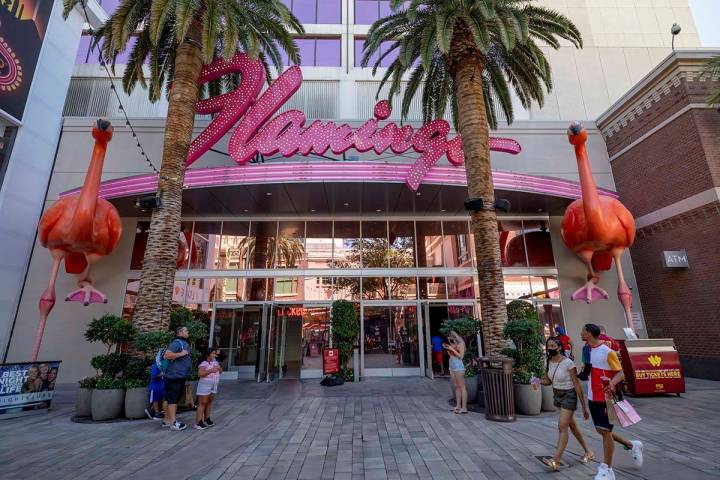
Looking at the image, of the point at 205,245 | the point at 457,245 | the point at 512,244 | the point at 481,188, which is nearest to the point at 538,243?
the point at 512,244

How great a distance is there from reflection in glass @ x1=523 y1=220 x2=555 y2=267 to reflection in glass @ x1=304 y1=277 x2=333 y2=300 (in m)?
8.78

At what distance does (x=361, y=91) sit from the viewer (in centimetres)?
1814

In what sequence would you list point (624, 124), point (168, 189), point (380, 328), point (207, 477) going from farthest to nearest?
1. point (624, 124)
2. point (380, 328)
3. point (168, 189)
4. point (207, 477)

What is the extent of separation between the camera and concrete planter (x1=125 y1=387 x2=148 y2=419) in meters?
7.58

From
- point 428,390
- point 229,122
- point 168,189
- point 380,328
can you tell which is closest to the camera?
point 168,189

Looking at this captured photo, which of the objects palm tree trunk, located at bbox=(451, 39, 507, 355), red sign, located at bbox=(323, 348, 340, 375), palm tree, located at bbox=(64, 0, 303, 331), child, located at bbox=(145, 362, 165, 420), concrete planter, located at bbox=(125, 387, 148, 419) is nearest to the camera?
child, located at bbox=(145, 362, 165, 420)

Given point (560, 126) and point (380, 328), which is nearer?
point (380, 328)

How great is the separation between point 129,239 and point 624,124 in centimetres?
2168

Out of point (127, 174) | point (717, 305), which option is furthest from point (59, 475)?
point (717, 305)

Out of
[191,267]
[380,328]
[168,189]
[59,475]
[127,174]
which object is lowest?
[59,475]

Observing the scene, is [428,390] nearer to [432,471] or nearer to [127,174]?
[432,471]

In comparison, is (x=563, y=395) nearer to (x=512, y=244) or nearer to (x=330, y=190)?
(x=330, y=190)

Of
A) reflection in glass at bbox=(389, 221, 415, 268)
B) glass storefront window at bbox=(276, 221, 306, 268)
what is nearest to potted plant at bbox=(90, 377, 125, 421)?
glass storefront window at bbox=(276, 221, 306, 268)

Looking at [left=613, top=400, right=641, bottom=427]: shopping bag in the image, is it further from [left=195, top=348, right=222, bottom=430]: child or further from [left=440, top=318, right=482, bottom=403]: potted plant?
[left=195, top=348, right=222, bottom=430]: child
